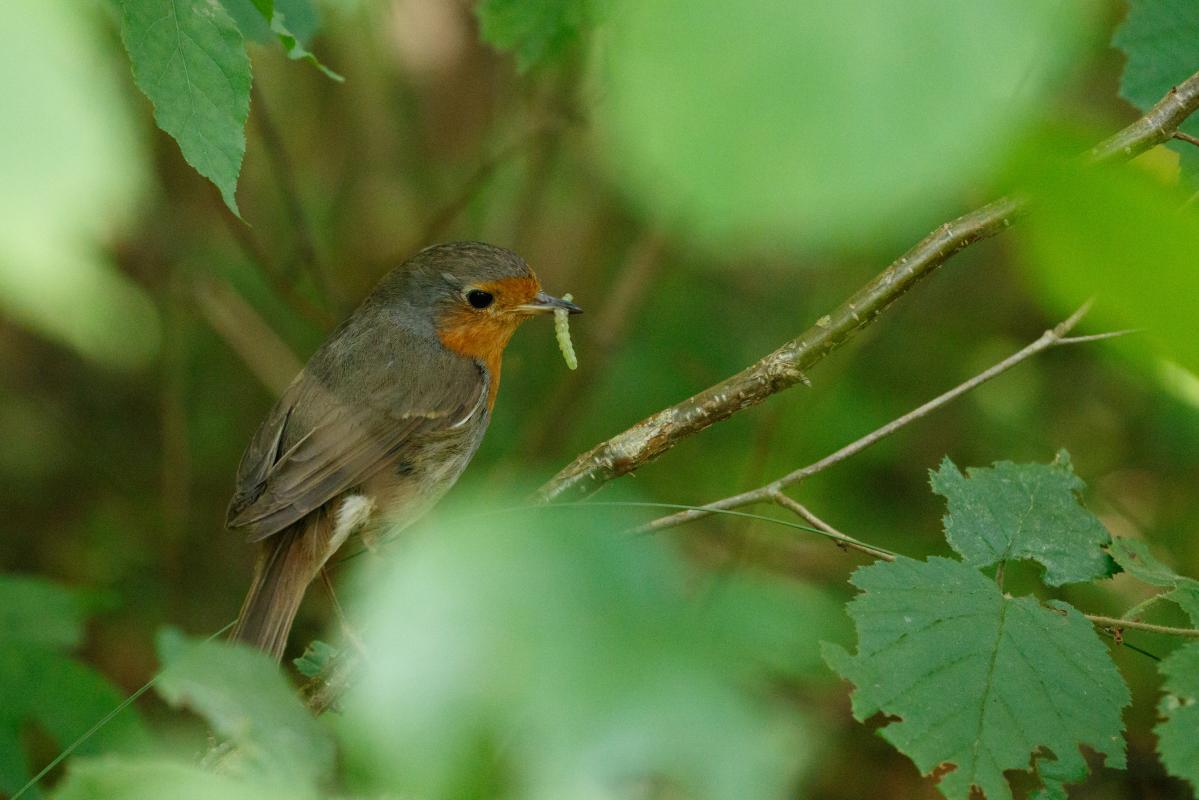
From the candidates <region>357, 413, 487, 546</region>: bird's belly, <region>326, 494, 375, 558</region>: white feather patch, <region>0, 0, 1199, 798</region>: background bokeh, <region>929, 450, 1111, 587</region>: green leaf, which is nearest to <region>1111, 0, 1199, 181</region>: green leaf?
<region>929, 450, 1111, 587</region>: green leaf

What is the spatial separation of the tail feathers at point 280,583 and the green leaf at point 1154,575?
76.7 inches

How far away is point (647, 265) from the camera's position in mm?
4879

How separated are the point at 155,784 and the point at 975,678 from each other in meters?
1.19

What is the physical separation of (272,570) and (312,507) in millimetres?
208

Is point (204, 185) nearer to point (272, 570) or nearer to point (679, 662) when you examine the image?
point (272, 570)

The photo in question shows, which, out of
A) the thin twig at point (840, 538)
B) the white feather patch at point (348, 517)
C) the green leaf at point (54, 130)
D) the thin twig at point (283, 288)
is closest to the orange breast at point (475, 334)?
the white feather patch at point (348, 517)

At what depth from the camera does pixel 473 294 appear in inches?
151

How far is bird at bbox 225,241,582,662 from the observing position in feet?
10.8

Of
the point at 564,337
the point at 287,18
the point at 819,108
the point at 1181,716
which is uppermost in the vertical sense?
the point at 564,337

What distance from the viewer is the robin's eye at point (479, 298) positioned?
12.5 feet

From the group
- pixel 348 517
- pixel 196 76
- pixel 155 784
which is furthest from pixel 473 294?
pixel 155 784

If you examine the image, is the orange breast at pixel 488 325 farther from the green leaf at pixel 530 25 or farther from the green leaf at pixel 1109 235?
the green leaf at pixel 1109 235

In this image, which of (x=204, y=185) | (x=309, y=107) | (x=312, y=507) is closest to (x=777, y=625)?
(x=312, y=507)

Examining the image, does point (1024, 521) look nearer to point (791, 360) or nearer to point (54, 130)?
point (791, 360)
